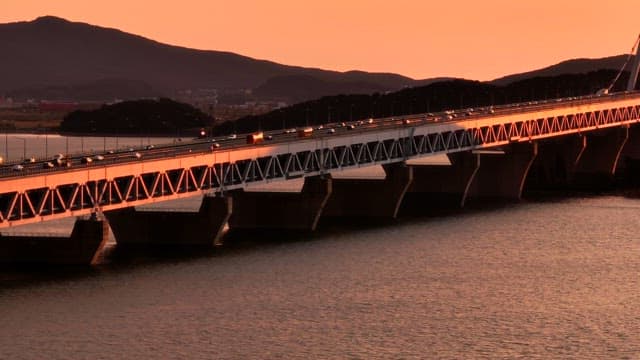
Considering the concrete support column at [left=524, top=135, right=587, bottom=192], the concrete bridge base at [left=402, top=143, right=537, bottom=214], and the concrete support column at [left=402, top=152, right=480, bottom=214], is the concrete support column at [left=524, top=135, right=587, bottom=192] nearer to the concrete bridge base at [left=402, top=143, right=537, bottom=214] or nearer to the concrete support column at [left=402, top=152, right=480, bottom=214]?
the concrete bridge base at [left=402, top=143, right=537, bottom=214]

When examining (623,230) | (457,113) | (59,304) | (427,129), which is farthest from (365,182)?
(59,304)

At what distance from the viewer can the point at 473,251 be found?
103 m

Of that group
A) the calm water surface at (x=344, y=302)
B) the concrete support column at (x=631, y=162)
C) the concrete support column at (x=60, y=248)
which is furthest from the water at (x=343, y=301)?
the concrete support column at (x=631, y=162)

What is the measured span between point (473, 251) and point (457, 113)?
55.6 m

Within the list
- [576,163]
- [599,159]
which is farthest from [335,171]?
[599,159]

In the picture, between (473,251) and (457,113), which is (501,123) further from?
(473,251)

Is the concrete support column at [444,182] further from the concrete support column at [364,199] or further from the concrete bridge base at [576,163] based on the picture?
the concrete bridge base at [576,163]

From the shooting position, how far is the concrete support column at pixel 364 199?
126m

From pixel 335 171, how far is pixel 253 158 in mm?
15163

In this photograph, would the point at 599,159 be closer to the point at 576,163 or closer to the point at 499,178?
the point at 576,163

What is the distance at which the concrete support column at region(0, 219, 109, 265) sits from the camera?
290ft

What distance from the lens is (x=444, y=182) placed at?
14312 cm

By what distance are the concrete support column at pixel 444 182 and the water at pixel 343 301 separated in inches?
1173

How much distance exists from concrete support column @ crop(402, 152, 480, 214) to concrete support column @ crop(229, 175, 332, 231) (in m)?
27.3
